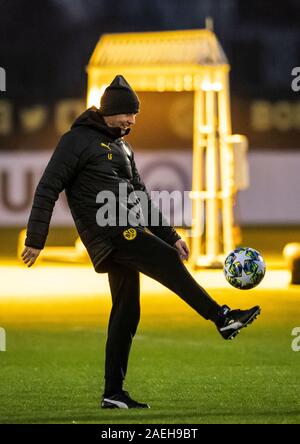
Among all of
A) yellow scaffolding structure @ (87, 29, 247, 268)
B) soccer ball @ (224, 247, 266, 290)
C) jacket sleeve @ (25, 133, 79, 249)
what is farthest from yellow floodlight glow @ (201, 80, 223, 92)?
jacket sleeve @ (25, 133, 79, 249)

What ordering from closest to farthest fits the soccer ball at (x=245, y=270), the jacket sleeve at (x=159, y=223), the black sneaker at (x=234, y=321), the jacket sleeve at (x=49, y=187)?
the black sneaker at (x=234, y=321), the jacket sleeve at (x=49, y=187), the jacket sleeve at (x=159, y=223), the soccer ball at (x=245, y=270)

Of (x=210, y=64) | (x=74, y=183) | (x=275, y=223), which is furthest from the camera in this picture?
(x=275, y=223)

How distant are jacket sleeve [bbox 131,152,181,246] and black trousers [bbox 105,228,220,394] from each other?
0.35 meters

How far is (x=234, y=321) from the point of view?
24.1ft

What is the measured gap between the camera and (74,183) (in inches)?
299

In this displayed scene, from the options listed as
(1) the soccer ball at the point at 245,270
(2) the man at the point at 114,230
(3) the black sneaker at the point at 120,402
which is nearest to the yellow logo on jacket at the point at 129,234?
(2) the man at the point at 114,230

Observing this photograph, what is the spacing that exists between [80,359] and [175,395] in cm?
178

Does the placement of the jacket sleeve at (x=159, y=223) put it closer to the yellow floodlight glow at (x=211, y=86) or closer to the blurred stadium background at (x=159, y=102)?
the yellow floodlight glow at (x=211, y=86)

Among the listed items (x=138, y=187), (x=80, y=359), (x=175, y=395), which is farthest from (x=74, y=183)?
(x=80, y=359)

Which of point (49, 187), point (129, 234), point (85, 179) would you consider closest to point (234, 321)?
point (129, 234)

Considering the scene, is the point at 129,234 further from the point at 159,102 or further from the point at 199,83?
the point at 159,102

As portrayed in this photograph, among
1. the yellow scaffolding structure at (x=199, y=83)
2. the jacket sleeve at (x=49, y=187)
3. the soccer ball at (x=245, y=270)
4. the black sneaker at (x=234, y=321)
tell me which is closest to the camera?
the black sneaker at (x=234, y=321)

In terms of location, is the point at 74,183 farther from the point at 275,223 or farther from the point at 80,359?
the point at 275,223

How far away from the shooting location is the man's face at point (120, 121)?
7648 mm
